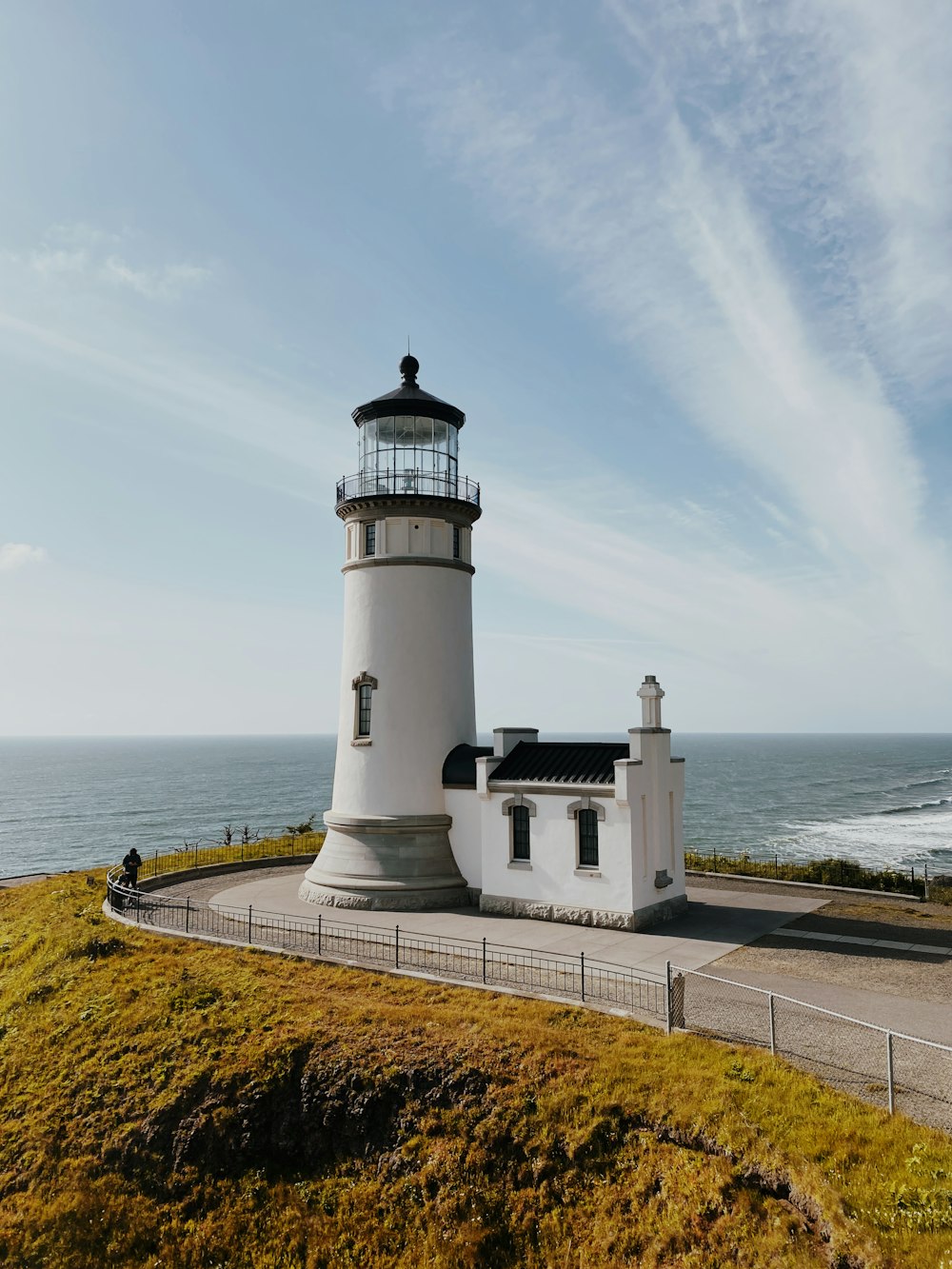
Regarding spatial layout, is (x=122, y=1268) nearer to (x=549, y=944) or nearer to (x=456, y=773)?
(x=549, y=944)

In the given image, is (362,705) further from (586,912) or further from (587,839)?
(586,912)

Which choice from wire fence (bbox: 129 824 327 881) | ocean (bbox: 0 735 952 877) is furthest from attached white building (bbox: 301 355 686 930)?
ocean (bbox: 0 735 952 877)

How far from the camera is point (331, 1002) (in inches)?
616

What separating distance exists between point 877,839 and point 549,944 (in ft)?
182

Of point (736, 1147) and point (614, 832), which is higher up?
point (614, 832)

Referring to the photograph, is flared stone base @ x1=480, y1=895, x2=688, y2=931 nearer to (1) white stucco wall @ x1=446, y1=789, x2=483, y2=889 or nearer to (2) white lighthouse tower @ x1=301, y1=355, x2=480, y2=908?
(1) white stucco wall @ x1=446, y1=789, x2=483, y2=889

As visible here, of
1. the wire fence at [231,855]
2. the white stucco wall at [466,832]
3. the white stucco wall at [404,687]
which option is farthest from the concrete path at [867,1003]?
the wire fence at [231,855]

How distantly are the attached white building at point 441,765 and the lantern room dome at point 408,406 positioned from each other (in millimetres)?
46

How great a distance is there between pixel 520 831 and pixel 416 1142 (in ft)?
36.2

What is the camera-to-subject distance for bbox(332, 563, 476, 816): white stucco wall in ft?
81.7

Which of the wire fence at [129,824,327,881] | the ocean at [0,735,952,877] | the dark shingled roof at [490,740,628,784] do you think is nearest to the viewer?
the dark shingled roof at [490,740,628,784]

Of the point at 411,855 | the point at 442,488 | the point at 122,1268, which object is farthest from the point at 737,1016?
the point at 442,488

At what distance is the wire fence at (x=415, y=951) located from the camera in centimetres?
1581

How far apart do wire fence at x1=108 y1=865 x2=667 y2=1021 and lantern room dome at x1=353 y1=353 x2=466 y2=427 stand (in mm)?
14781
